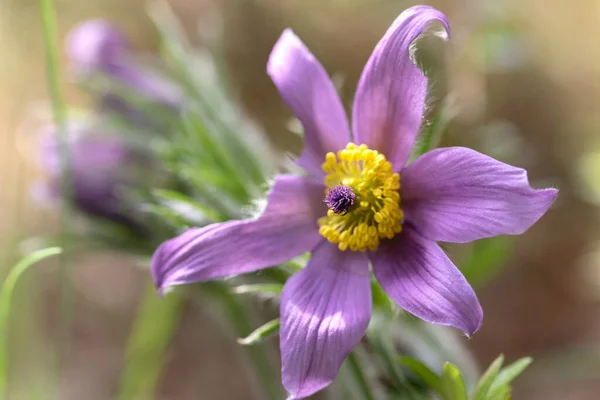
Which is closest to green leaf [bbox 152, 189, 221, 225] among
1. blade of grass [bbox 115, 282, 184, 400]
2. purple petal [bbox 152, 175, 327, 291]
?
purple petal [bbox 152, 175, 327, 291]

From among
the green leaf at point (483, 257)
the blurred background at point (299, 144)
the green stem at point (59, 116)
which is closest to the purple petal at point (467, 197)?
the green leaf at point (483, 257)

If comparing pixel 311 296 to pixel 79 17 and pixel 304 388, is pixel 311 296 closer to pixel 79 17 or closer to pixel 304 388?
pixel 304 388

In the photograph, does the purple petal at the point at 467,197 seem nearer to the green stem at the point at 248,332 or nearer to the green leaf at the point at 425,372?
the green leaf at the point at 425,372

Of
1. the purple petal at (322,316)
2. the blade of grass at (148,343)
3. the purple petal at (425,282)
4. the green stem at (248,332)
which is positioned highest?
the purple petal at (425,282)

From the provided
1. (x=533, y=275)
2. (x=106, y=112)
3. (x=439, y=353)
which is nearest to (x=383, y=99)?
(x=439, y=353)

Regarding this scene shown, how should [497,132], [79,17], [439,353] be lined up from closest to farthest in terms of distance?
[439,353] → [497,132] → [79,17]

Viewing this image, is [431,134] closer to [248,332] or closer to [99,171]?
[248,332]

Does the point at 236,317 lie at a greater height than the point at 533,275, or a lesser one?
greater
